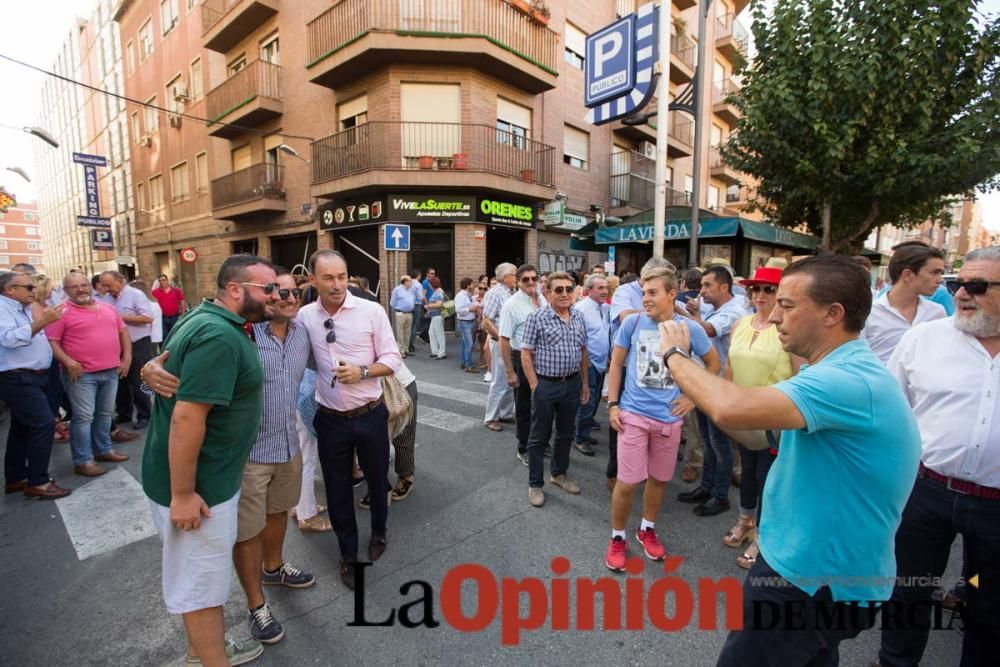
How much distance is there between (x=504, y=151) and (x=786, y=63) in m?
7.20

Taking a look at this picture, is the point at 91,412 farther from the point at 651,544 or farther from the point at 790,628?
the point at 790,628

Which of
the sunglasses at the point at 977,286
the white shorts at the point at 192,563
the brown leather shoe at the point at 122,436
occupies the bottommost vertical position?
the brown leather shoe at the point at 122,436

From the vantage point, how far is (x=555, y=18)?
14742 mm

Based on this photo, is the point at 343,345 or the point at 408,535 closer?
the point at 343,345

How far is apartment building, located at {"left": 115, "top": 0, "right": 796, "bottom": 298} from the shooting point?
41.7 ft

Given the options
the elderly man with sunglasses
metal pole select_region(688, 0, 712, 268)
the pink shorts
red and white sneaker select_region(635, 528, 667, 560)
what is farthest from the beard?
metal pole select_region(688, 0, 712, 268)

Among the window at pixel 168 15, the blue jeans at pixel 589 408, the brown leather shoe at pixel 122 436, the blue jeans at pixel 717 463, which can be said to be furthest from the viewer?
the window at pixel 168 15

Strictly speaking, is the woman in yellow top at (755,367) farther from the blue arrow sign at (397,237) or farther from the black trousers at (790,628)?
the blue arrow sign at (397,237)

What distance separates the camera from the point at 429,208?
43.3ft

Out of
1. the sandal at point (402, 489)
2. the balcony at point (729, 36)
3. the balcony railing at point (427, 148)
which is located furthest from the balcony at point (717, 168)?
the sandal at point (402, 489)

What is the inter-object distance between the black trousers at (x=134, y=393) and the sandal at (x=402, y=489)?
13.9 feet

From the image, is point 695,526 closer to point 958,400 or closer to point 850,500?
point 958,400

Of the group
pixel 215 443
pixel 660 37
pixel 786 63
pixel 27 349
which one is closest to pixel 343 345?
pixel 215 443

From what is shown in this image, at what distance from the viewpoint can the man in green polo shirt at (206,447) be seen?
1827 mm
